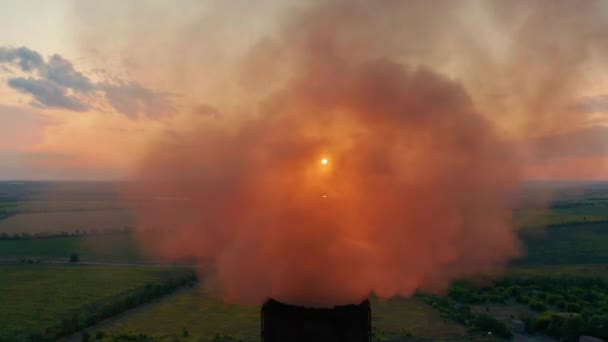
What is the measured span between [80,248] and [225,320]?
4994 cm

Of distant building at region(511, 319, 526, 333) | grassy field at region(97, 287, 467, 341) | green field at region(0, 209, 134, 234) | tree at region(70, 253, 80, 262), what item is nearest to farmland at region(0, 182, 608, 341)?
grassy field at region(97, 287, 467, 341)

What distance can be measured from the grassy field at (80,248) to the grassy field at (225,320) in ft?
91.8

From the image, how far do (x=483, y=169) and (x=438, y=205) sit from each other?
267 centimetres

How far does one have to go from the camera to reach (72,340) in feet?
131

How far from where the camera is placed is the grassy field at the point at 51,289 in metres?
43.7

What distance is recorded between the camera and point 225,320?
44.6 m

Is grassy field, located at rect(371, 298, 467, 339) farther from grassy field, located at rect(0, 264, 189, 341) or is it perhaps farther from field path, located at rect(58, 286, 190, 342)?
grassy field, located at rect(0, 264, 189, 341)

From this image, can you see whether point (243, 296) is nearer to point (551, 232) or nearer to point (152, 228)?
point (152, 228)

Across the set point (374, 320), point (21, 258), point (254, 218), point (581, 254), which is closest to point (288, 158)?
point (254, 218)

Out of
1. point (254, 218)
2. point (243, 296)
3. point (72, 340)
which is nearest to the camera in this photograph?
point (243, 296)

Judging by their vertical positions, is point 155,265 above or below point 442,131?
below

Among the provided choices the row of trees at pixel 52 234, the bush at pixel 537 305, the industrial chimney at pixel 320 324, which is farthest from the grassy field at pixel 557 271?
the row of trees at pixel 52 234

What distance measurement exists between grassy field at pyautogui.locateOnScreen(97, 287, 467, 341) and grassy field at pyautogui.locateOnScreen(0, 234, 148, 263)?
2798cm

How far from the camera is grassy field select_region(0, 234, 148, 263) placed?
77.3 metres
